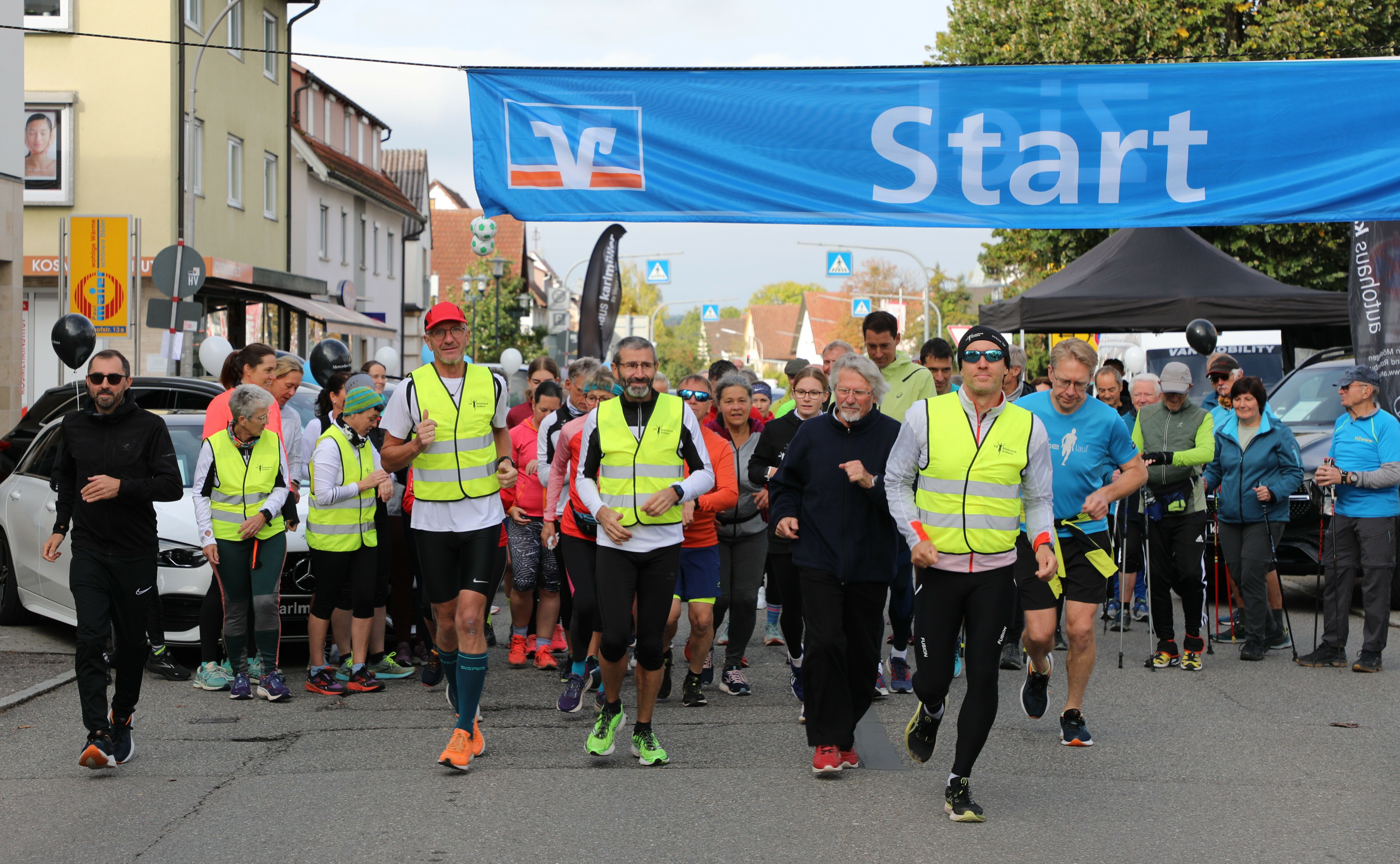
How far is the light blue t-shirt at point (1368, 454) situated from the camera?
9.53 metres

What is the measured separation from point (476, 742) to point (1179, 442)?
5188mm

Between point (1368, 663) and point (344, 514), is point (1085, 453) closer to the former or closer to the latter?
point (1368, 663)

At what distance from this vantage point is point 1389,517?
9586 millimetres

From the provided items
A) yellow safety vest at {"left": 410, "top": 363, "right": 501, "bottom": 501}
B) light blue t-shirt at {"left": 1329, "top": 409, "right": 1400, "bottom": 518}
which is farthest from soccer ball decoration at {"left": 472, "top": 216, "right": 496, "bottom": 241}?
yellow safety vest at {"left": 410, "top": 363, "right": 501, "bottom": 501}

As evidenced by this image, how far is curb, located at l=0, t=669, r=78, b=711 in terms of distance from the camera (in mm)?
7941

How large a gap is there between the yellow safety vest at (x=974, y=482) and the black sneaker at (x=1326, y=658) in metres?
4.61

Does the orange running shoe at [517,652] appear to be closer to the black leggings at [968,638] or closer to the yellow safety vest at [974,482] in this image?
the black leggings at [968,638]

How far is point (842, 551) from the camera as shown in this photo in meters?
6.46

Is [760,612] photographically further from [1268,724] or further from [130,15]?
[130,15]

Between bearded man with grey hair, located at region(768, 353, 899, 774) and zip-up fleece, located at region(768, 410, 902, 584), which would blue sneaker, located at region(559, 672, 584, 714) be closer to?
bearded man with grey hair, located at region(768, 353, 899, 774)

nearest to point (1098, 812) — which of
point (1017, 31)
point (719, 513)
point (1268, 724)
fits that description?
point (1268, 724)

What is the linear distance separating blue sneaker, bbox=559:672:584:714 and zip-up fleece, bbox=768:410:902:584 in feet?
6.08

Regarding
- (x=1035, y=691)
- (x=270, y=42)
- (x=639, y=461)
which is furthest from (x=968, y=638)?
(x=270, y=42)

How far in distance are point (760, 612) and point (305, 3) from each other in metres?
27.2
